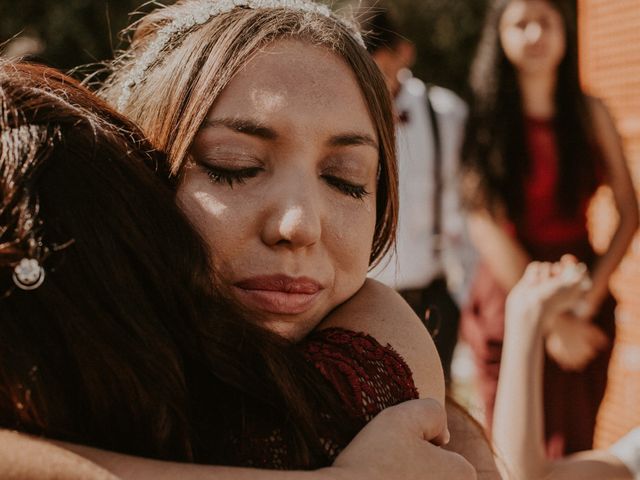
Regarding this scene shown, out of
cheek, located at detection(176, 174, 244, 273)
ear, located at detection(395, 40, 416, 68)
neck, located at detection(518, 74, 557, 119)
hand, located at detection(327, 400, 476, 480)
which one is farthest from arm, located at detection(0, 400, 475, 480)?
ear, located at detection(395, 40, 416, 68)

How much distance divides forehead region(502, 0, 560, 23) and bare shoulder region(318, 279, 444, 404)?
3111mm

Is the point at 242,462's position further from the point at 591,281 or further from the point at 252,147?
the point at 591,281

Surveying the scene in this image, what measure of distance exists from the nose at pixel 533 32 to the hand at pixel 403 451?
340 centimetres

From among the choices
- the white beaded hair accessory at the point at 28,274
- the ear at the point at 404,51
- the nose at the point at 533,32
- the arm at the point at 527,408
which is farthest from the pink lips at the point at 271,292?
the ear at the point at 404,51

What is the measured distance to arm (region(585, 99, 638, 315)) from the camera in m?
4.36

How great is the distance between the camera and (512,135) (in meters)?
4.45

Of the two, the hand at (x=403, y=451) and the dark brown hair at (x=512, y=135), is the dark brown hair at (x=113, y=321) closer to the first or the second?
the hand at (x=403, y=451)

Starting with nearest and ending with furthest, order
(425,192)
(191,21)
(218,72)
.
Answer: (218,72) → (191,21) → (425,192)

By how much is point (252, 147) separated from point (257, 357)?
401 millimetres

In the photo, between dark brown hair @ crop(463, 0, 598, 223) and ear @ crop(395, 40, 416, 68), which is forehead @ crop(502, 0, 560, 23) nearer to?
dark brown hair @ crop(463, 0, 598, 223)

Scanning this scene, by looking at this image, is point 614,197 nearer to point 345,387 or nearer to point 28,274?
point 345,387

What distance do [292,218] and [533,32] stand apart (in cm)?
332

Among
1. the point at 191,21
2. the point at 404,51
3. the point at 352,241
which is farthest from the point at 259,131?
the point at 404,51

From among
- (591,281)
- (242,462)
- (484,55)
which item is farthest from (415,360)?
(484,55)
